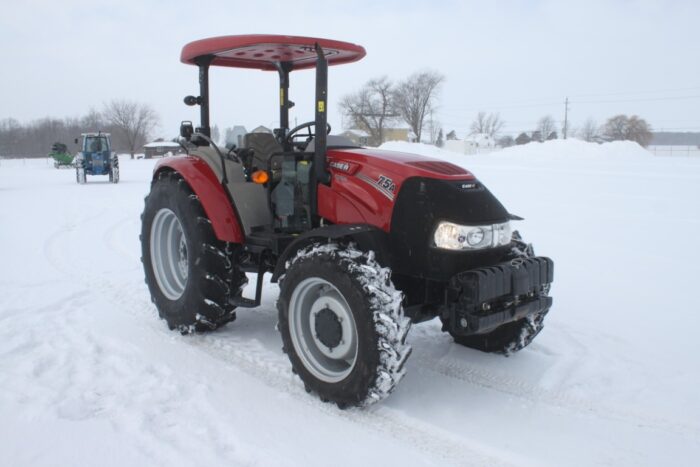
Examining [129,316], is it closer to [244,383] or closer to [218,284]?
[218,284]

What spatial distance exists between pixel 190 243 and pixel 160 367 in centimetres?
94

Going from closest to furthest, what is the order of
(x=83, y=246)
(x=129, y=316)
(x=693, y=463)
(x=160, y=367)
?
(x=693, y=463)
(x=160, y=367)
(x=129, y=316)
(x=83, y=246)

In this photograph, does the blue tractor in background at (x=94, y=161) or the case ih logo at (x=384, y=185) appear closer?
the case ih logo at (x=384, y=185)

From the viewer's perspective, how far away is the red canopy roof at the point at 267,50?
3611mm

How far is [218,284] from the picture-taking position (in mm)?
4113

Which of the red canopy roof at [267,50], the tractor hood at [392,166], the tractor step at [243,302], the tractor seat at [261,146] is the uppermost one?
the red canopy roof at [267,50]

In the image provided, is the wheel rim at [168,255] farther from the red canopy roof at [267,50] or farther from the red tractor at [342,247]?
the red canopy roof at [267,50]

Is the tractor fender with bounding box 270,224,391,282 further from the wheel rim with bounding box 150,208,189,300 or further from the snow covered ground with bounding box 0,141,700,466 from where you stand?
the wheel rim with bounding box 150,208,189,300

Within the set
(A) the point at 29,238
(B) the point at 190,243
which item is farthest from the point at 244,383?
(A) the point at 29,238

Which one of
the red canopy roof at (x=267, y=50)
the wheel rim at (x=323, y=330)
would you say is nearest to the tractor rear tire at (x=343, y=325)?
the wheel rim at (x=323, y=330)

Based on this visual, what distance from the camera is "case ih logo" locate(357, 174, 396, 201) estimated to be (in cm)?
333

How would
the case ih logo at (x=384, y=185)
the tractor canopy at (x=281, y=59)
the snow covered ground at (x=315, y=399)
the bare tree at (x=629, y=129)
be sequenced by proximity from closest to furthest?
1. the snow covered ground at (x=315, y=399)
2. the case ih logo at (x=384, y=185)
3. the tractor canopy at (x=281, y=59)
4. the bare tree at (x=629, y=129)

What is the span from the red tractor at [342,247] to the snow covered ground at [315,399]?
0.28m

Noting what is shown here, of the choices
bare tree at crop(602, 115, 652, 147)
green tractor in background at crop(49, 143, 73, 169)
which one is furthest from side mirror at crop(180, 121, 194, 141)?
bare tree at crop(602, 115, 652, 147)
